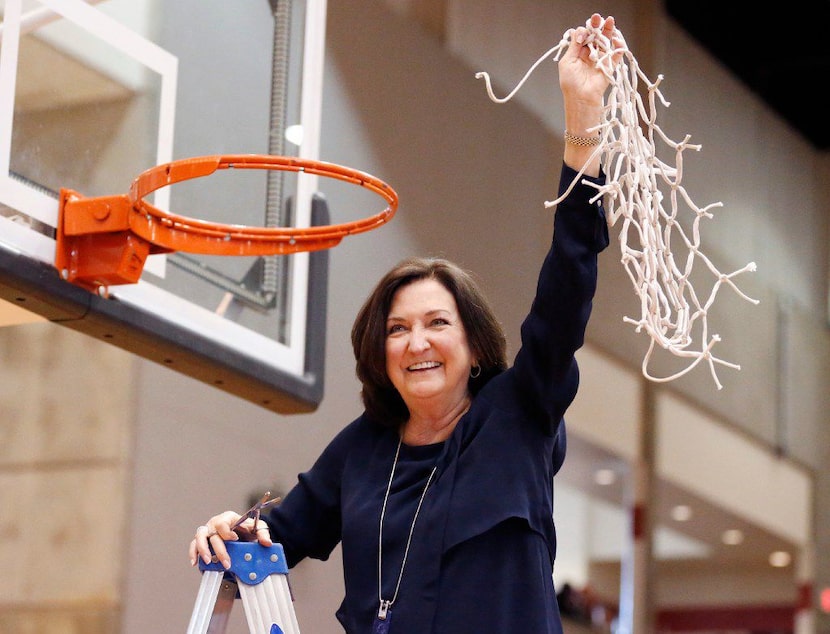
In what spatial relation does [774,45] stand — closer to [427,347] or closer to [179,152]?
[179,152]

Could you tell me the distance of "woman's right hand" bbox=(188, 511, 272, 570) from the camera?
78.9 inches

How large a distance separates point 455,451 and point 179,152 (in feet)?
5.20

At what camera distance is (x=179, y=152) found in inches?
128

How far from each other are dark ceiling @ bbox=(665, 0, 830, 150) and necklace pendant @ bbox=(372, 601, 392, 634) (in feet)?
21.4

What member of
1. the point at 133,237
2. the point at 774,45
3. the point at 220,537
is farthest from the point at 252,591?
the point at 774,45

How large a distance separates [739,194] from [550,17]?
215 cm

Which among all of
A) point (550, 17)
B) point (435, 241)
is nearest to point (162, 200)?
point (435, 241)

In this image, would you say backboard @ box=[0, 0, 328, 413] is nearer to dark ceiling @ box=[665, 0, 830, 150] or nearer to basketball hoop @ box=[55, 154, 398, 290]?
basketball hoop @ box=[55, 154, 398, 290]

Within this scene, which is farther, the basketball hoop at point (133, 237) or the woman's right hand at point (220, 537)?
the basketball hoop at point (133, 237)

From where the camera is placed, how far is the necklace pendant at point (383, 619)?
6.01 feet

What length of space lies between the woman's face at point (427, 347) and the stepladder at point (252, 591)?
314 millimetres

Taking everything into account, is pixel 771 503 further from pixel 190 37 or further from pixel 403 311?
pixel 403 311

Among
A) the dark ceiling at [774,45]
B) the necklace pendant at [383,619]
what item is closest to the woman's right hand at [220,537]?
the necklace pendant at [383,619]

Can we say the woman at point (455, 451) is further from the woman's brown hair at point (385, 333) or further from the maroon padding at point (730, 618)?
the maroon padding at point (730, 618)
